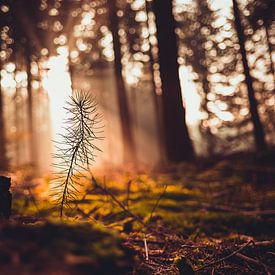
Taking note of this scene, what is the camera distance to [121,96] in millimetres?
14320

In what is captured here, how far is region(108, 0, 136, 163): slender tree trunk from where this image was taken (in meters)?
14.1

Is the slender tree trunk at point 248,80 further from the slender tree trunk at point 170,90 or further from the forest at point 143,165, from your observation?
the slender tree trunk at point 170,90

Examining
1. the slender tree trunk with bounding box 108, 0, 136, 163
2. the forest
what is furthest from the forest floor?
the slender tree trunk with bounding box 108, 0, 136, 163

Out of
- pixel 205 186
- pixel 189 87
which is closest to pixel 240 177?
pixel 205 186

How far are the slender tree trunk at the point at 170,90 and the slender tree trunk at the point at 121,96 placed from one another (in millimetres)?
6173

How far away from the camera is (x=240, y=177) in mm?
5211

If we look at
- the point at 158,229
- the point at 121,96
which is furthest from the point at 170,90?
the point at 121,96

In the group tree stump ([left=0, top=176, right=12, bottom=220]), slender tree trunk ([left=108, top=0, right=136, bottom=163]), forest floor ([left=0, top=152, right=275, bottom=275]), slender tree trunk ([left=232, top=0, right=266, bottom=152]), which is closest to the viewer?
forest floor ([left=0, top=152, right=275, bottom=275])

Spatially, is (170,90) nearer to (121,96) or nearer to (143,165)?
(143,165)

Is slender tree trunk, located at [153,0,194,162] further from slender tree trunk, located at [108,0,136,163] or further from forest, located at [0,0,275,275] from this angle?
slender tree trunk, located at [108,0,136,163]

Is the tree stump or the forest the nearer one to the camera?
the forest

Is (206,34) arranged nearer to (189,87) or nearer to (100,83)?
(189,87)

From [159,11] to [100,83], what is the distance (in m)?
23.2

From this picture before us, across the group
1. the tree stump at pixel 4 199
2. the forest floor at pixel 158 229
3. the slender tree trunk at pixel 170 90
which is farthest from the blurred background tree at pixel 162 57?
the tree stump at pixel 4 199
